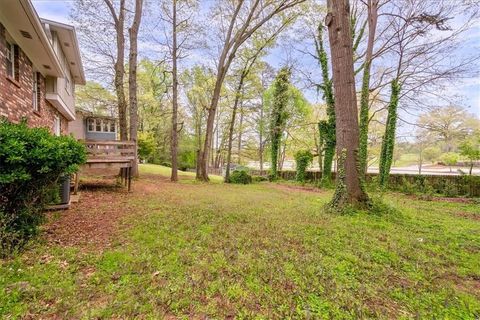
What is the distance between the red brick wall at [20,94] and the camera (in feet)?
17.0

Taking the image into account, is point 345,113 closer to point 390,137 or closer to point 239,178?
point 239,178

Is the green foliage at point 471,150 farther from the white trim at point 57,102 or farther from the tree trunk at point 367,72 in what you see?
the white trim at point 57,102

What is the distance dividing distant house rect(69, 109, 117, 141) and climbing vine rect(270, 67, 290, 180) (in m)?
14.4

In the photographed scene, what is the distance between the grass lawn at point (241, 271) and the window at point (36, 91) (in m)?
5.56

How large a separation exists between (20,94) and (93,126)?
18.5m

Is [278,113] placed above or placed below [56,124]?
above

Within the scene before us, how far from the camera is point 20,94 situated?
6.23m

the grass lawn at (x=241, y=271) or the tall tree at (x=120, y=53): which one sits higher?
the tall tree at (x=120, y=53)

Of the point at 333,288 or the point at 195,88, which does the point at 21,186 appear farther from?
the point at 195,88

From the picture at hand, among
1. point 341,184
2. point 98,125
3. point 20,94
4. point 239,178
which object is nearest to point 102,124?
point 98,125

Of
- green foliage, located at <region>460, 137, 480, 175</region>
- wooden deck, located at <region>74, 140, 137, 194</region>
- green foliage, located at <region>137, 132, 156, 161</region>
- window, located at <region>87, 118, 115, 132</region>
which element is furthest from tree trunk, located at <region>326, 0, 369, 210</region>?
window, located at <region>87, 118, 115, 132</region>

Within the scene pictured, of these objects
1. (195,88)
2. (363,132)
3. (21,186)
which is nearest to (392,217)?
(21,186)

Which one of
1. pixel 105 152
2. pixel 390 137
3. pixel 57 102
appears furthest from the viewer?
pixel 390 137

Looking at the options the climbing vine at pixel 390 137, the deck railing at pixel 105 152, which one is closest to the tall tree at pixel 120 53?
the deck railing at pixel 105 152
